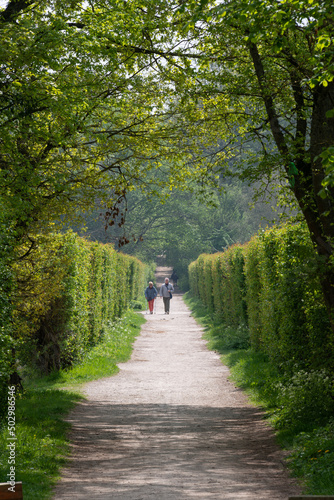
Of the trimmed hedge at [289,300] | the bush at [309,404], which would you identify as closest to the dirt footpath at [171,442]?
the bush at [309,404]

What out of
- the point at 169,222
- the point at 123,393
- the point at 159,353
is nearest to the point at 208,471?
the point at 123,393

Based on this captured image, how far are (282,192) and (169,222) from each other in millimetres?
53243

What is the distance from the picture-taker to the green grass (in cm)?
610

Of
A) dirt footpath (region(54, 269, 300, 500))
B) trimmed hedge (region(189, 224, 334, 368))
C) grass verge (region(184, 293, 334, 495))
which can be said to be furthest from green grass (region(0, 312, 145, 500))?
trimmed hedge (region(189, 224, 334, 368))

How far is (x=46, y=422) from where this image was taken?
332 inches

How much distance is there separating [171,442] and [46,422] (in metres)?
1.91

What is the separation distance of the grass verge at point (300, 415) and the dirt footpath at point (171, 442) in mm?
205

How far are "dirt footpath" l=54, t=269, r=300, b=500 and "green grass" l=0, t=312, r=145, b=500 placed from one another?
0.20 meters

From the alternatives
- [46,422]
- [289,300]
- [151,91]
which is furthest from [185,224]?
[46,422]

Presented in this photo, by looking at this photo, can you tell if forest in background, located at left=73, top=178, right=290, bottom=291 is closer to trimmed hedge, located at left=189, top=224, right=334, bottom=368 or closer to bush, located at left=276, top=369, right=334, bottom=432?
trimmed hedge, located at left=189, top=224, right=334, bottom=368

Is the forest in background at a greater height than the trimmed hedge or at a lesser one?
greater

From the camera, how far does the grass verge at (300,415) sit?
6.06m

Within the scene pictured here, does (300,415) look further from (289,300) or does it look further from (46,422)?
(46,422)

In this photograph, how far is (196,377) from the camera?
13398 millimetres
